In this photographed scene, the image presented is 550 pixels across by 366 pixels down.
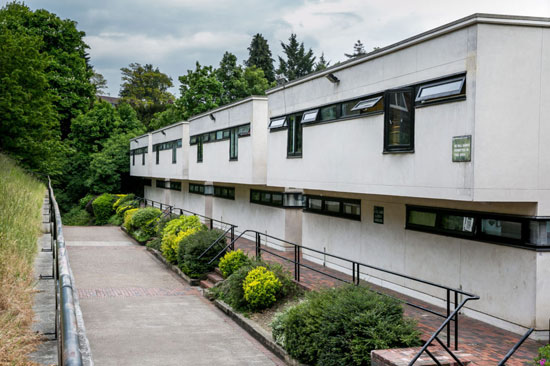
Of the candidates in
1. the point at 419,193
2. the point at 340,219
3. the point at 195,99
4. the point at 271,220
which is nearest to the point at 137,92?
the point at 195,99

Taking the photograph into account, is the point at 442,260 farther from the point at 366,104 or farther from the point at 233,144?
the point at 233,144

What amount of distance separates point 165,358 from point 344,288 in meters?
3.46

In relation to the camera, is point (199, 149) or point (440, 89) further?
point (199, 149)

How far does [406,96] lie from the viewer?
11273 millimetres

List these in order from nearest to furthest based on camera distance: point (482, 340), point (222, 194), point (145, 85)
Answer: point (482, 340), point (222, 194), point (145, 85)

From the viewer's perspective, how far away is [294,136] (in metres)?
16.7

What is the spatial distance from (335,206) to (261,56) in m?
53.7

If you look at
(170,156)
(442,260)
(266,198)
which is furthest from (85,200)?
(442,260)

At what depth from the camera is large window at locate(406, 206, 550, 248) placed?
361 inches

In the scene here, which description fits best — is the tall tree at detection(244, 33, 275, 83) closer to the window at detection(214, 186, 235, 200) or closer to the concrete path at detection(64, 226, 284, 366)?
the window at detection(214, 186, 235, 200)

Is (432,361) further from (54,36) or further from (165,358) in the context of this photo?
(54,36)

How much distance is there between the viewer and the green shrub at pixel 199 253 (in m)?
17.1

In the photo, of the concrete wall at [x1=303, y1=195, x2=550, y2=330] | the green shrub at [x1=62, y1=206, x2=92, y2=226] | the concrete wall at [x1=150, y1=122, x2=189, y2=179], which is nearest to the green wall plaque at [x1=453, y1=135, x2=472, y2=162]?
the concrete wall at [x1=303, y1=195, x2=550, y2=330]

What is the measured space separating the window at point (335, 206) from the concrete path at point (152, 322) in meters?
4.38
